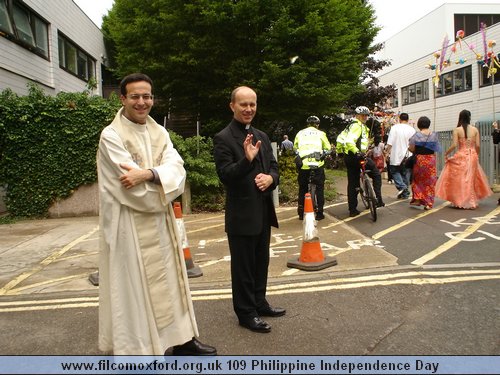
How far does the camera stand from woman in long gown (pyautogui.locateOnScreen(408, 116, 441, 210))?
9047 mm

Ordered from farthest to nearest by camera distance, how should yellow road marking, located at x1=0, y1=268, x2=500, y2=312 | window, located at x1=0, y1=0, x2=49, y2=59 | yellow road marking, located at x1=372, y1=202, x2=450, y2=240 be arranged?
window, located at x1=0, y1=0, x2=49, y2=59 → yellow road marking, located at x1=372, y1=202, x2=450, y2=240 → yellow road marking, located at x1=0, y1=268, x2=500, y2=312

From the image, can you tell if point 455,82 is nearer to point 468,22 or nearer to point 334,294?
point 468,22

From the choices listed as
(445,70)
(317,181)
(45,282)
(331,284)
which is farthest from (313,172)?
(445,70)

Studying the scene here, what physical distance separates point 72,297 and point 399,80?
119 feet

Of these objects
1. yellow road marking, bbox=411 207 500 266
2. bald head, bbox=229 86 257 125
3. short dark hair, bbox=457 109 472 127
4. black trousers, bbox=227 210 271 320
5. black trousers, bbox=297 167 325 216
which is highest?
short dark hair, bbox=457 109 472 127

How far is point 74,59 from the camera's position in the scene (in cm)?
1844

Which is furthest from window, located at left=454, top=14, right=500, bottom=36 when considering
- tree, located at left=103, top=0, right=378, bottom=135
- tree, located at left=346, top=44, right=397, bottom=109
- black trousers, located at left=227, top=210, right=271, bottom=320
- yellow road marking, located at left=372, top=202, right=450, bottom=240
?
black trousers, located at left=227, top=210, right=271, bottom=320

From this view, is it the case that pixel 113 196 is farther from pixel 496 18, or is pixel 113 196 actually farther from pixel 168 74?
pixel 496 18

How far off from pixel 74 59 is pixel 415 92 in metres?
25.5

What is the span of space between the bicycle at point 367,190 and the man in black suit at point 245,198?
15.6 feet

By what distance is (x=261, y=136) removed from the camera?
399 cm

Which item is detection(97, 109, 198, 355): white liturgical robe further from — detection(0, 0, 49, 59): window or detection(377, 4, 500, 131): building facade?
detection(377, 4, 500, 131): building facade

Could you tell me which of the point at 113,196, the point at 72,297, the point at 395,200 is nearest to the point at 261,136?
the point at 113,196

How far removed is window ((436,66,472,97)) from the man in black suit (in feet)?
92.7
